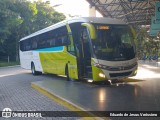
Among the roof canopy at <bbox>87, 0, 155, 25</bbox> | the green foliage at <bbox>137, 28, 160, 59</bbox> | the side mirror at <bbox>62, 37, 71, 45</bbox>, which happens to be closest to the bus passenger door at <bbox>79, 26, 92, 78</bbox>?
the side mirror at <bbox>62, 37, 71, 45</bbox>

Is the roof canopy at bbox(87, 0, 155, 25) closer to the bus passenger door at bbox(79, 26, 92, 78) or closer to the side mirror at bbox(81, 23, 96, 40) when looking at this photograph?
the bus passenger door at bbox(79, 26, 92, 78)

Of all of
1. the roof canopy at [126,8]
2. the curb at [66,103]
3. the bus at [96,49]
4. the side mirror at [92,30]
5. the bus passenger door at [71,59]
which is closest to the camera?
the curb at [66,103]

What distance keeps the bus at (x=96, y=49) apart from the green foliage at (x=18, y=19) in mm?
24443

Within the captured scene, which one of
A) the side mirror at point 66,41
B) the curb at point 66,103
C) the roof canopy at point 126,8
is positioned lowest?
the curb at point 66,103

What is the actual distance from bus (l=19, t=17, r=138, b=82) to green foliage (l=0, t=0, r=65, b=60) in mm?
24443

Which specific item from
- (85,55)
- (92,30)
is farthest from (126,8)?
(92,30)

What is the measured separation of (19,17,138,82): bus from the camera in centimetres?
1309

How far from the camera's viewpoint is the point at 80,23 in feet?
47.5

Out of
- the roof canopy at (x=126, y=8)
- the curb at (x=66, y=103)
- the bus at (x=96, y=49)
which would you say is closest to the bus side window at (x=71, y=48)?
the bus at (x=96, y=49)

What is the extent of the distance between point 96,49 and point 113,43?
34.5 inches

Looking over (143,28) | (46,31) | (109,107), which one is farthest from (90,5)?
(143,28)

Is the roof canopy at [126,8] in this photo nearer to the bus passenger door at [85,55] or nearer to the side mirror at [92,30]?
the bus passenger door at [85,55]

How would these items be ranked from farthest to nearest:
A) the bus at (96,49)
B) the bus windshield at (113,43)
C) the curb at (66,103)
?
the bus windshield at (113,43) < the bus at (96,49) < the curb at (66,103)

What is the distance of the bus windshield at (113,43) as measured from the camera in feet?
43.4
